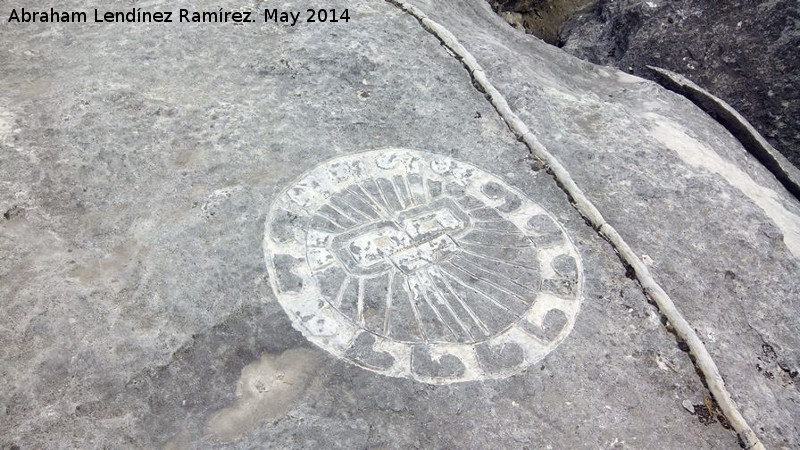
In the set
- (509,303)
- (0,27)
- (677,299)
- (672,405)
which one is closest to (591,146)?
(677,299)

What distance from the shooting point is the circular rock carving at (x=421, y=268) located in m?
2.72

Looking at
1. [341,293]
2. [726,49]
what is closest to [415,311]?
[341,293]

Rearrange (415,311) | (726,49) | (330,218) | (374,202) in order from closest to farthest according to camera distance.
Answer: (415,311), (330,218), (374,202), (726,49)

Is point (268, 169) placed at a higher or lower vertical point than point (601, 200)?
lower

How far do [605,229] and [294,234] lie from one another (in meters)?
1.41

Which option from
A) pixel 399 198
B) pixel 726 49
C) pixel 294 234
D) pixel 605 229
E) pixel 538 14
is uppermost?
pixel 726 49

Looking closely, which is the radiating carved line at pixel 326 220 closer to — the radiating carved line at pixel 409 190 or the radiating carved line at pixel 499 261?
the radiating carved line at pixel 409 190

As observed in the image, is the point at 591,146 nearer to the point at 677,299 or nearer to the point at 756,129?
the point at 677,299

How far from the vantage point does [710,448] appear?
254cm

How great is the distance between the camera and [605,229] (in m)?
3.23

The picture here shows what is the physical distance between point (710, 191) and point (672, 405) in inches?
57.7

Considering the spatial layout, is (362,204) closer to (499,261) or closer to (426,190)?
(426,190)

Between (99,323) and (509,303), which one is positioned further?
(509,303)

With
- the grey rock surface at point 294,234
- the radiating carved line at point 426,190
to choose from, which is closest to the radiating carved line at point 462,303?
the grey rock surface at point 294,234
